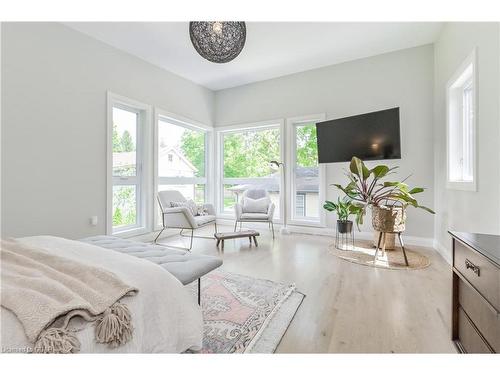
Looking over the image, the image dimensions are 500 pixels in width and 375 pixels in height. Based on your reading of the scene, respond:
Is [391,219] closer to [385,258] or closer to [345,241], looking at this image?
[385,258]

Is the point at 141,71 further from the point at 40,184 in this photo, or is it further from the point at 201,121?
the point at 40,184

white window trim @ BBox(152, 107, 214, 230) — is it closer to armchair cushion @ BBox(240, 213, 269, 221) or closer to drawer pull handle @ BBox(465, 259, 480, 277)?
armchair cushion @ BBox(240, 213, 269, 221)

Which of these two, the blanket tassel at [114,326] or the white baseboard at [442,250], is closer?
the blanket tassel at [114,326]

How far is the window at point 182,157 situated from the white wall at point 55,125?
0.90 meters

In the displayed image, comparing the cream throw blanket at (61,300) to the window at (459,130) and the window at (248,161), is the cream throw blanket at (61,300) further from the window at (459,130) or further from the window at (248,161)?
the window at (248,161)

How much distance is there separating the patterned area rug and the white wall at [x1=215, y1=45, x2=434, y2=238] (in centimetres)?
244

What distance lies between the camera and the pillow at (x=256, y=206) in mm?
4156

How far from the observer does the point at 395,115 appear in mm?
3301

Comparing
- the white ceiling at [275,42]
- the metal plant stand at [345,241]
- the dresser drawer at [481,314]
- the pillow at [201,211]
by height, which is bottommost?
the metal plant stand at [345,241]

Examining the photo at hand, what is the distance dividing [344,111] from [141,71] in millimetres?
3321

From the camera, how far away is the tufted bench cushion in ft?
4.69

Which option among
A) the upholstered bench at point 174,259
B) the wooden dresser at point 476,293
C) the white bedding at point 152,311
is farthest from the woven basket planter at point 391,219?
the white bedding at point 152,311

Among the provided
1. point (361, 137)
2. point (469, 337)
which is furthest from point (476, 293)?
point (361, 137)
